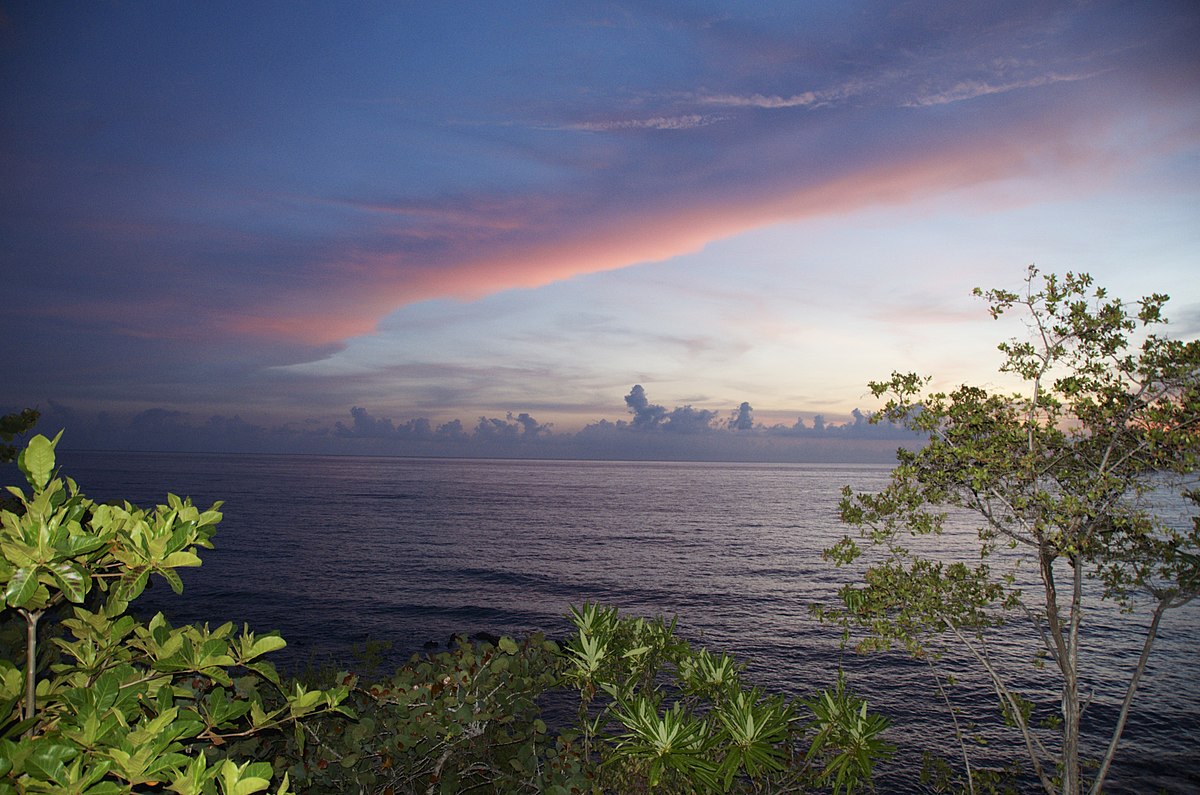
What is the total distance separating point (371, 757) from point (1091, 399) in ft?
42.2

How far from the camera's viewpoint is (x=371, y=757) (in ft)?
22.7

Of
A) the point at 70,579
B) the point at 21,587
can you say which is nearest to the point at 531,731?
the point at 70,579

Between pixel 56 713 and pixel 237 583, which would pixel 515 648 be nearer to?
pixel 56 713

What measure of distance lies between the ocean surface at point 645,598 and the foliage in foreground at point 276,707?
26.9 feet

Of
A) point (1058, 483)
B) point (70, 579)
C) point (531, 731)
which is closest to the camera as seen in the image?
point (70, 579)

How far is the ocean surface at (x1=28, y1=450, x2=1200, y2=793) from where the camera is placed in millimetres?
21922

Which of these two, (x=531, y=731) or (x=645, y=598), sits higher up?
(x=531, y=731)

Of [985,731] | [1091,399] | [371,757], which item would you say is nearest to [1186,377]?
[1091,399]

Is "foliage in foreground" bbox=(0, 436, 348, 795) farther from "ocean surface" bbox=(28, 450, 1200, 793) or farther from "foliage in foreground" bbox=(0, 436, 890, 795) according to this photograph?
"ocean surface" bbox=(28, 450, 1200, 793)

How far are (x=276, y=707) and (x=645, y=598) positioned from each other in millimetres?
33104

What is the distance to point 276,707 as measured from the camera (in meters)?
7.49

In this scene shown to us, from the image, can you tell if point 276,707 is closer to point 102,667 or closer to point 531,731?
point 531,731

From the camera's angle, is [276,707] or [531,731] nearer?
[276,707]

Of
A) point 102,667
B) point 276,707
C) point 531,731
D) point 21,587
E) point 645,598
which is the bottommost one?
point 645,598
